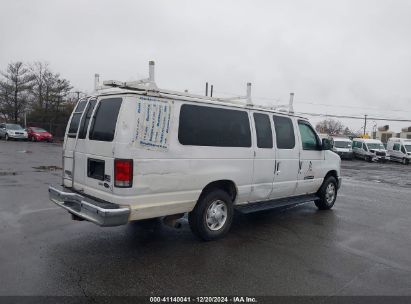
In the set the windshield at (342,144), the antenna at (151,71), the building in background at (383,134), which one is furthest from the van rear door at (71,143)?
the building in background at (383,134)

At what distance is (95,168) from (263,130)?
3.03 metres

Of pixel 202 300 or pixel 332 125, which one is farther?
pixel 332 125

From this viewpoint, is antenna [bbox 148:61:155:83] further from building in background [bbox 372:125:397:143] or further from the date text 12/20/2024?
building in background [bbox 372:125:397:143]

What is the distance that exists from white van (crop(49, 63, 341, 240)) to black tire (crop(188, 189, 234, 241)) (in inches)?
0.6

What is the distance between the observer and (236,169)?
575cm

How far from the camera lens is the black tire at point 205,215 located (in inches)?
209

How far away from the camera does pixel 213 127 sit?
5.49 m

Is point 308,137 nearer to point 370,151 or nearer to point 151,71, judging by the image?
point 151,71

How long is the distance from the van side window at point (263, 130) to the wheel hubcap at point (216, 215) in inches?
51.6

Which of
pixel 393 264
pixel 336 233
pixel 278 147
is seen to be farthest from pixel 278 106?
pixel 393 264

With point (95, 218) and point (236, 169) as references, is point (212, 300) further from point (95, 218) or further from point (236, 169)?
point (236, 169)

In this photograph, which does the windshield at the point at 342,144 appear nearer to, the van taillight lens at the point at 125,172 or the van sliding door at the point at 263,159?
the van sliding door at the point at 263,159

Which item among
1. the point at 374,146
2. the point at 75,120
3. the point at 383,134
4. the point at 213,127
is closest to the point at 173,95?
the point at 213,127

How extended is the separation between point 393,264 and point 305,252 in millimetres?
1206
